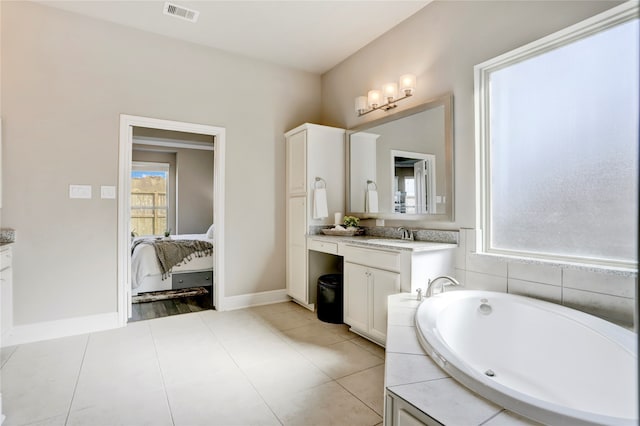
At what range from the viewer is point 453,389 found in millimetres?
1051

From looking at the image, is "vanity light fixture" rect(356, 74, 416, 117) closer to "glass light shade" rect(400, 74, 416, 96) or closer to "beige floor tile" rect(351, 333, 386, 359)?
"glass light shade" rect(400, 74, 416, 96)

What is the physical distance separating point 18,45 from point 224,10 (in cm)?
177

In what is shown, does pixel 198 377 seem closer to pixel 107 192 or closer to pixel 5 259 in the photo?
pixel 5 259

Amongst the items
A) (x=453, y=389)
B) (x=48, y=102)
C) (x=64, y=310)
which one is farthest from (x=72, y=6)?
(x=453, y=389)

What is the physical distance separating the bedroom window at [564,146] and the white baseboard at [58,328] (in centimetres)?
339

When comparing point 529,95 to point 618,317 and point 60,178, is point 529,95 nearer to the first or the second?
point 618,317

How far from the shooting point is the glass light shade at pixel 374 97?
3.32 metres

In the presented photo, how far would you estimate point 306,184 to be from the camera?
3.62m

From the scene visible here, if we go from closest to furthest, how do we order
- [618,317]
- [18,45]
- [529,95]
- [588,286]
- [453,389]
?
[453,389] → [618,317] → [588,286] → [529,95] → [18,45]

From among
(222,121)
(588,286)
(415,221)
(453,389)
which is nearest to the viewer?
(453,389)

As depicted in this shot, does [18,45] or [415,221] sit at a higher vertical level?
[18,45]

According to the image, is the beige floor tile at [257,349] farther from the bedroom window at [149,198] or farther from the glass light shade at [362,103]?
the bedroom window at [149,198]

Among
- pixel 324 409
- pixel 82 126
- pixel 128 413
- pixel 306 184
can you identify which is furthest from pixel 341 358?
pixel 82 126

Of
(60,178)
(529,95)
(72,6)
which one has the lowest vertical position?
(60,178)
